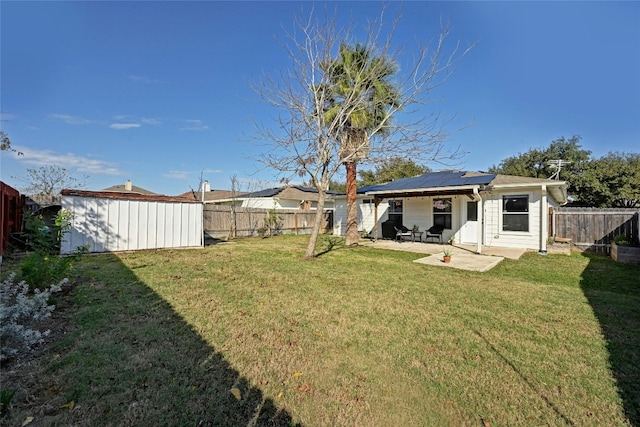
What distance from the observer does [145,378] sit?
2451 mm

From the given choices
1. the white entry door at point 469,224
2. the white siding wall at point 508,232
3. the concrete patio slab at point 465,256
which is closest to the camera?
the concrete patio slab at point 465,256

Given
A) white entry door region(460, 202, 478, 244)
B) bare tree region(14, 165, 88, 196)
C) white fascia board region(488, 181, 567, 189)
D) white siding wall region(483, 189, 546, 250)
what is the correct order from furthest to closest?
bare tree region(14, 165, 88, 196) < white entry door region(460, 202, 478, 244) < white siding wall region(483, 189, 546, 250) < white fascia board region(488, 181, 567, 189)

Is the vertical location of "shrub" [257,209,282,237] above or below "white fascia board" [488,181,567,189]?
below

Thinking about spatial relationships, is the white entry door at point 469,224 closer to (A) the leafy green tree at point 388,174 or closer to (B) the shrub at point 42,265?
(A) the leafy green tree at point 388,174

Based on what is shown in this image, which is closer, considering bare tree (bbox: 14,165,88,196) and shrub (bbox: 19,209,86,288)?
shrub (bbox: 19,209,86,288)

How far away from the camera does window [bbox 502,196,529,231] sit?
428 inches

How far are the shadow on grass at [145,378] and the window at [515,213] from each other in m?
11.8

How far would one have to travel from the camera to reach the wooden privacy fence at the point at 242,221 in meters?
15.5

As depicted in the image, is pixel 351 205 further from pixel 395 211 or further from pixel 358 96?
pixel 358 96

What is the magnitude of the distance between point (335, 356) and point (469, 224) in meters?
11.1

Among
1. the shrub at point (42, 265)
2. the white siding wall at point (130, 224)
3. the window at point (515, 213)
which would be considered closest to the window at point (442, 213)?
the window at point (515, 213)

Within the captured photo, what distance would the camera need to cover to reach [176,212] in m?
10.9

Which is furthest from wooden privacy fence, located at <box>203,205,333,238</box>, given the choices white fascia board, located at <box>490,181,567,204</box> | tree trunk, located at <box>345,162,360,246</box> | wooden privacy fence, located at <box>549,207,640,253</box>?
wooden privacy fence, located at <box>549,207,640,253</box>

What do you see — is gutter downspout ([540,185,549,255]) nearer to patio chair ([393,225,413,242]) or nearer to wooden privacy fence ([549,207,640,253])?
wooden privacy fence ([549,207,640,253])
